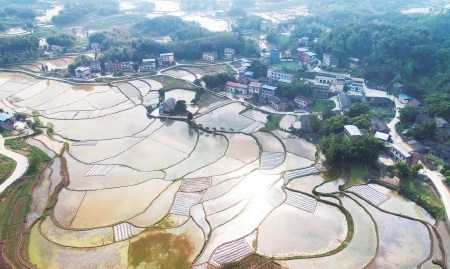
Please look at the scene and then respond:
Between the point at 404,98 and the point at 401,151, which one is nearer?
the point at 401,151

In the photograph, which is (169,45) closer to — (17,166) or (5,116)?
(5,116)

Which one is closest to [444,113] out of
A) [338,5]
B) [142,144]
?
[142,144]

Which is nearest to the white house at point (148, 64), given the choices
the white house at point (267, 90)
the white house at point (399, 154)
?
the white house at point (267, 90)

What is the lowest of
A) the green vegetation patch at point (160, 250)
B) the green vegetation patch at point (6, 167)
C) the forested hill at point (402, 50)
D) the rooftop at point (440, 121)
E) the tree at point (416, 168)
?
the green vegetation patch at point (160, 250)

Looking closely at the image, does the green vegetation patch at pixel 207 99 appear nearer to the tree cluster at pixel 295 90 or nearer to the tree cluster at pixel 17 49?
the tree cluster at pixel 295 90

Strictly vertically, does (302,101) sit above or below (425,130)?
below

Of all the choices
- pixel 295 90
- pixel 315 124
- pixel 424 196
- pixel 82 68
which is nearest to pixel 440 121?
pixel 424 196
